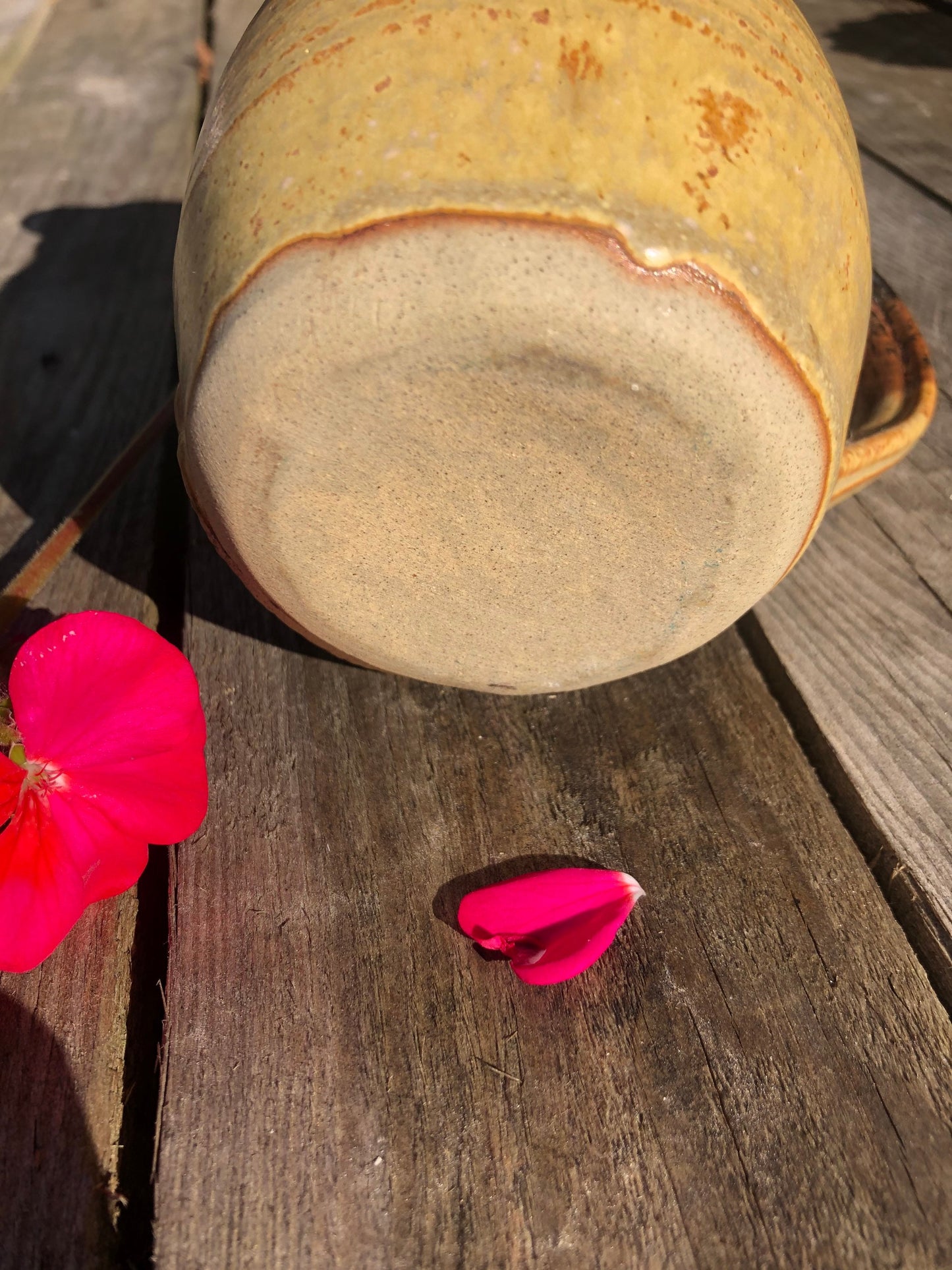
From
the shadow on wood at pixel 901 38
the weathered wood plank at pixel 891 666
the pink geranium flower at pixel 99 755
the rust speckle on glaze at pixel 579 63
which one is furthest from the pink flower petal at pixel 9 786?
the shadow on wood at pixel 901 38

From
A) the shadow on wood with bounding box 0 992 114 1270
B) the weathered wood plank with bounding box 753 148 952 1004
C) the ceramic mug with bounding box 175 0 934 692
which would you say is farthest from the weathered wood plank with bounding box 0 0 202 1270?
the weathered wood plank with bounding box 753 148 952 1004

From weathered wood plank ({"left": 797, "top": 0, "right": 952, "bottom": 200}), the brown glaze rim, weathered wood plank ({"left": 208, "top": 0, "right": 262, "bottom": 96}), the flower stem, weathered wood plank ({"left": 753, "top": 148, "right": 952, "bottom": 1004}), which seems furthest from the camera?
weathered wood plank ({"left": 208, "top": 0, "right": 262, "bottom": 96})

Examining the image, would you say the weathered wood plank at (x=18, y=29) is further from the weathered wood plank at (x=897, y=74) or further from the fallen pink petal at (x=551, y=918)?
the fallen pink petal at (x=551, y=918)

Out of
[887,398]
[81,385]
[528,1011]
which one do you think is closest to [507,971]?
[528,1011]

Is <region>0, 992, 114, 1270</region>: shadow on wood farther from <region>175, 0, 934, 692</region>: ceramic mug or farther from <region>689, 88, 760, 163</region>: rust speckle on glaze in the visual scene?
<region>689, 88, 760, 163</region>: rust speckle on glaze

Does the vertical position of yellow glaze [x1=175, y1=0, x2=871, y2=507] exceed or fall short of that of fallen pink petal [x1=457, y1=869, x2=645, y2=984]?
it exceeds it
